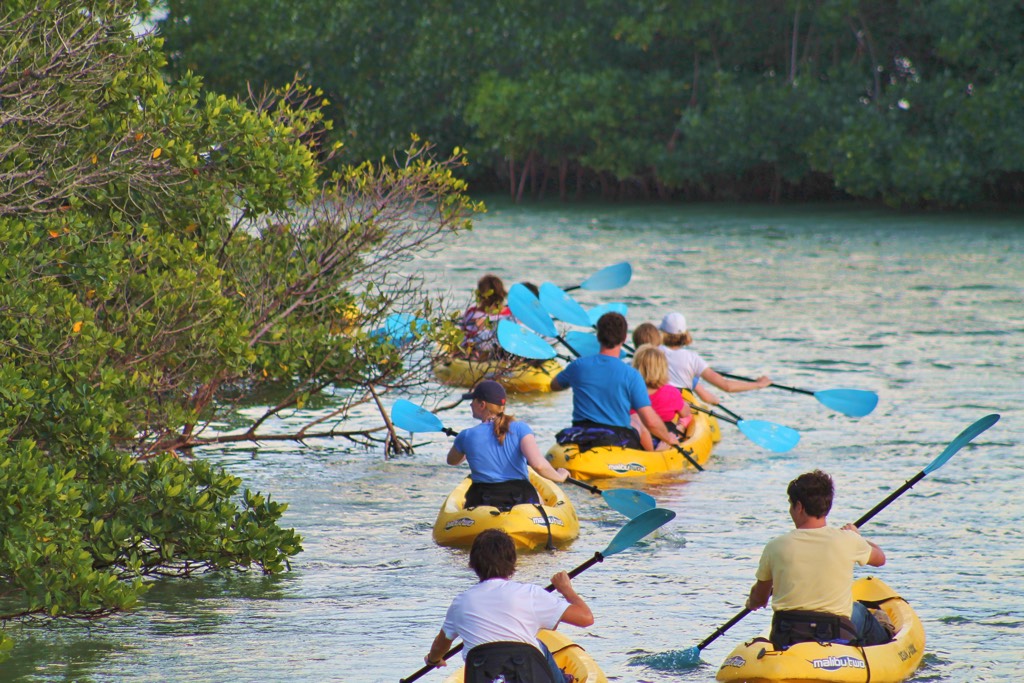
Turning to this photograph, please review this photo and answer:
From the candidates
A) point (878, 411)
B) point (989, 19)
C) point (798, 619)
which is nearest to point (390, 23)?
point (989, 19)

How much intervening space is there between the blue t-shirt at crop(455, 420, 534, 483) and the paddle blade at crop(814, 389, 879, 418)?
388 centimetres

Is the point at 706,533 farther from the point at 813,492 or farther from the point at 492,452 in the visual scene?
the point at 813,492

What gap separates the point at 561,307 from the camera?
11.8 m

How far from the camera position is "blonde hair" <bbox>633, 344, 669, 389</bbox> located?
9.98 meters

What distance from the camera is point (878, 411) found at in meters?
12.8

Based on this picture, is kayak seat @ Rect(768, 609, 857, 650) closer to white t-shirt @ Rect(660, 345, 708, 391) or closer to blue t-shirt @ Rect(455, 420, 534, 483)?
blue t-shirt @ Rect(455, 420, 534, 483)

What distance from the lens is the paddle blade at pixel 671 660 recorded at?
6.43m

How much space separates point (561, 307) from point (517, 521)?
405cm

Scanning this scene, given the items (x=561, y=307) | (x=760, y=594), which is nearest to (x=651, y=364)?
(x=561, y=307)

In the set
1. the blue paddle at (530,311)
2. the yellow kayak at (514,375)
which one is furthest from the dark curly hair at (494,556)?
the yellow kayak at (514,375)

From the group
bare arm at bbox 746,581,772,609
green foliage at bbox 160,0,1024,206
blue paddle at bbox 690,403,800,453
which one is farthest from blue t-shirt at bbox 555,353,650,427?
green foliage at bbox 160,0,1024,206

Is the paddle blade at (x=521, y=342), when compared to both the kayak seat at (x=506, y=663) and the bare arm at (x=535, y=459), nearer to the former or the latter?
the bare arm at (x=535, y=459)

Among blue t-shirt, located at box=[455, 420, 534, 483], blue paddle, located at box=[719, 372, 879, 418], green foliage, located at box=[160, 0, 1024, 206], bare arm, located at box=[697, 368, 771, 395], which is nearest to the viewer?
blue t-shirt, located at box=[455, 420, 534, 483]

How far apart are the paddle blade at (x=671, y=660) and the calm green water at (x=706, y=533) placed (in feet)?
0.27
